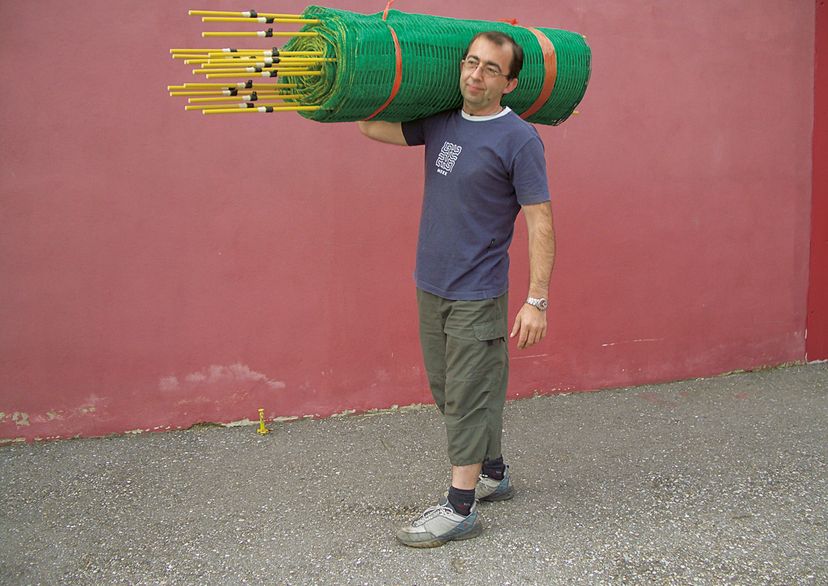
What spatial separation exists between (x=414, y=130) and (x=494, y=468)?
1415 mm

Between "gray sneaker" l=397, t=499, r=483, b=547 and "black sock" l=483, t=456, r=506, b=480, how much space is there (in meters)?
0.28

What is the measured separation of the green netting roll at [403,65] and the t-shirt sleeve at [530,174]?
33 cm

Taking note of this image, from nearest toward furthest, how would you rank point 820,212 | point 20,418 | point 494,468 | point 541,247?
point 541,247, point 494,468, point 20,418, point 820,212

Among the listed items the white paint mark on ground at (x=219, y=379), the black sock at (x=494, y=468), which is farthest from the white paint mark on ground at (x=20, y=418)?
the black sock at (x=494, y=468)

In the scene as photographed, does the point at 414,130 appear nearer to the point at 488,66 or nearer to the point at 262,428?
the point at 488,66

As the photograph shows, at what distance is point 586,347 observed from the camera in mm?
4574

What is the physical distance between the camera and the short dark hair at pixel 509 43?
8.71 feet

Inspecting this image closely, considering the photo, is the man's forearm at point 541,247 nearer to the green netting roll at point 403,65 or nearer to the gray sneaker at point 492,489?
the green netting roll at point 403,65

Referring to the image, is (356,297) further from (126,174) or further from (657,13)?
(657,13)

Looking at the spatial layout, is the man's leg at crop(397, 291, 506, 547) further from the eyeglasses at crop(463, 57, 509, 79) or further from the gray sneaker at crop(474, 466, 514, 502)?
the eyeglasses at crop(463, 57, 509, 79)

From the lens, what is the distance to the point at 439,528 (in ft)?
9.36

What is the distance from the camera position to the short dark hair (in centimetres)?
266

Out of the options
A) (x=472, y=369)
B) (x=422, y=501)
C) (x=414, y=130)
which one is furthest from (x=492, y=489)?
(x=414, y=130)

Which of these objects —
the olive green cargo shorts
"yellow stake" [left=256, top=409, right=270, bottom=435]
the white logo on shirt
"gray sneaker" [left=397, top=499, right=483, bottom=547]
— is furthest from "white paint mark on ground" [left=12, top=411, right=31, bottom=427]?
the white logo on shirt
